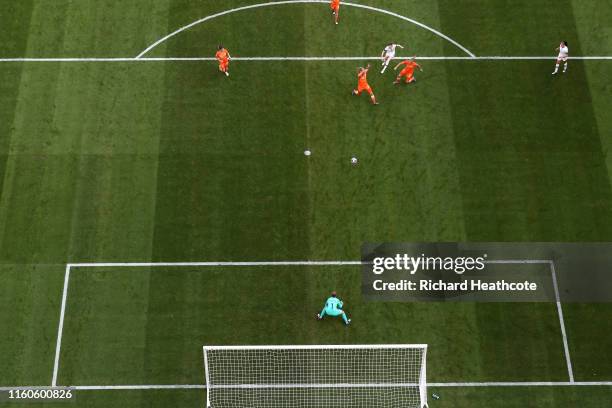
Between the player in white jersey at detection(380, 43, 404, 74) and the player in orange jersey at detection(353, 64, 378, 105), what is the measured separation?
710mm

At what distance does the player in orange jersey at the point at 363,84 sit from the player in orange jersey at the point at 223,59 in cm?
434

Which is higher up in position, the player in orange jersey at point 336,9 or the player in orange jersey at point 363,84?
the player in orange jersey at point 336,9

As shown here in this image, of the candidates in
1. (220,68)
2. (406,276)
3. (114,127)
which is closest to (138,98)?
(114,127)

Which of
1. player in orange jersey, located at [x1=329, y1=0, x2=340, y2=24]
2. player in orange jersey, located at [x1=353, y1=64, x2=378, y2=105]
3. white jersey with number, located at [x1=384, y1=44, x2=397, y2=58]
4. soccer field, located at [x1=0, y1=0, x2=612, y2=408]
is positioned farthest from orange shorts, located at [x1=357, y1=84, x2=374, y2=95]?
player in orange jersey, located at [x1=329, y1=0, x2=340, y2=24]

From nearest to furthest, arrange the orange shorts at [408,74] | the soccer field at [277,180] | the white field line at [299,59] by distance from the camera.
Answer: the soccer field at [277,180]
the orange shorts at [408,74]
the white field line at [299,59]

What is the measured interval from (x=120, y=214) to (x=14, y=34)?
8.15 m

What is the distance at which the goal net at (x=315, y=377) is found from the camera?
1691cm

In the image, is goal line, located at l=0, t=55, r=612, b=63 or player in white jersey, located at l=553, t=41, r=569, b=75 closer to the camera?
player in white jersey, located at l=553, t=41, r=569, b=75

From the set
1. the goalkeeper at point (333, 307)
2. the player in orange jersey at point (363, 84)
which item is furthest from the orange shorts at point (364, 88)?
the goalkeeper at point (333, 307)

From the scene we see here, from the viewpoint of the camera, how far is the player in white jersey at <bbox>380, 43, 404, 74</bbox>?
21.8 metres

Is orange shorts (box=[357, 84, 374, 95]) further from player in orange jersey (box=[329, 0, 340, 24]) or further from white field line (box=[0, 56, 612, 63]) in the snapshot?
player in orange jersey (box=[329, 0, 340, 24])

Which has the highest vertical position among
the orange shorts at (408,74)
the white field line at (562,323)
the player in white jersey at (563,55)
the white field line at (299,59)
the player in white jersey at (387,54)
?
the white field line at (299,59)

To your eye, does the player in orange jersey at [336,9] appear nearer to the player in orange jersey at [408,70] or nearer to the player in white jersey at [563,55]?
the player in orange jersey at [408,70]

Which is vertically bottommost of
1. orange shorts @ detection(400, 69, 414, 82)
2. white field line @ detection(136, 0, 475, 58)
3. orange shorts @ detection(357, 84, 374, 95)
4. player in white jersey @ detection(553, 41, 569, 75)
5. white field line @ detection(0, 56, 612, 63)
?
orange shorts @ detection(357, 84, 374, 95)
